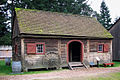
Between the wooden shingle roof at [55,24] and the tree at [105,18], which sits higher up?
the tree at [105,18]

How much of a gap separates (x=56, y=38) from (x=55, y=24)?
7.46ft

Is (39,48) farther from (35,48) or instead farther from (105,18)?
(105,18)

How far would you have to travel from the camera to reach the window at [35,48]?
47.0ft

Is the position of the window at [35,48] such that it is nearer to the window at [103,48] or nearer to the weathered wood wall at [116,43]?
the window at [103,48]

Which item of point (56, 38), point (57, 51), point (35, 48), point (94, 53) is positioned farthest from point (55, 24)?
point (94, 53)

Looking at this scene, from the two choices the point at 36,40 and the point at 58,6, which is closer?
the point at 36,40

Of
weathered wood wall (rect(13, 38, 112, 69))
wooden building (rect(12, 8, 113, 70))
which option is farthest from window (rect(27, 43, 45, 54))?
weathered wood wall (rect(13, 38, 112, 69))

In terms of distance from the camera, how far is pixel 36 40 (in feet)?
48.8

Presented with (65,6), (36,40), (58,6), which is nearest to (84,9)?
(65,6)

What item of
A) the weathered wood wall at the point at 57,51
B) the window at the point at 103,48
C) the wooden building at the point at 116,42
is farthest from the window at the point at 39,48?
the wooden building at the point at 116,42

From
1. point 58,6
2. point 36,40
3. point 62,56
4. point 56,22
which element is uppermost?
point 58,6

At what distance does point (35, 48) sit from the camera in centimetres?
1464

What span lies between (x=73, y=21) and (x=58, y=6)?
19489 millimetres

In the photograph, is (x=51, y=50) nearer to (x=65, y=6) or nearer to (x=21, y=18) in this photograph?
(x=21, y=18)
